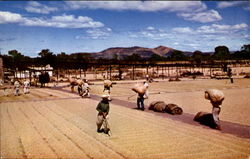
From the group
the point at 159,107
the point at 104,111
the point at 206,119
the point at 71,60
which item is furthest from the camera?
the point at 71,60

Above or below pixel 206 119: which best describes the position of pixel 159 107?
above

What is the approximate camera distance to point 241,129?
1175 centimetres

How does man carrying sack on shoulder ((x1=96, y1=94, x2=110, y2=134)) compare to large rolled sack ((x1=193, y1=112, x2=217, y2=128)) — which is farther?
large rolled sack ((x1=193, y1=112, x2=217, y2=128))

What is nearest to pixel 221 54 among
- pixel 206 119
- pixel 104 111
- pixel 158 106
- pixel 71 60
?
pixel 71 60

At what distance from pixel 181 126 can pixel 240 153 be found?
13.7 feet

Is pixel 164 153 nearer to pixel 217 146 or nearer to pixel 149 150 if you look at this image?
pixel 149 150

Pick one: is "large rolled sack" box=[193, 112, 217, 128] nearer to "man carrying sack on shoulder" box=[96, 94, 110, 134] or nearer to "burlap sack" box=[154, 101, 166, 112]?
"burlap sack" box=[154, 101, 166, 112]

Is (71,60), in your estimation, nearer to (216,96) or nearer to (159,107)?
(159,107)

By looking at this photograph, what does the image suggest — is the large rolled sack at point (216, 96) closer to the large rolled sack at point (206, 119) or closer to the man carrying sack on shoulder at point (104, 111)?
the large rolled sack at point (206, 119)

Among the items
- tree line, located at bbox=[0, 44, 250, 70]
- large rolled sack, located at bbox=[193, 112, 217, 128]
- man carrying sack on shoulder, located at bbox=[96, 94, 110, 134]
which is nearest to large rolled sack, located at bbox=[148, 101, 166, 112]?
large rolled sack, located at bbox=[193, 112, 217, 128]

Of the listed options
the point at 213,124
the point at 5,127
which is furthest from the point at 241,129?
the point at 5,127

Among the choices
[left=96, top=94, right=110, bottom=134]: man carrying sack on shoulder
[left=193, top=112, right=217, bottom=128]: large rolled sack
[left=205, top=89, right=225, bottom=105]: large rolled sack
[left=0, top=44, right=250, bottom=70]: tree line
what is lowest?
[left=193, top=112, right=217, bottom=128]: large rolled sack

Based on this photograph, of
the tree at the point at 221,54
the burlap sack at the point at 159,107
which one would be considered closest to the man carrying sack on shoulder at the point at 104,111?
the burlap sack at the point at 159,107

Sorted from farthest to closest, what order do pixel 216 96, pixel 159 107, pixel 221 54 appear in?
1. pixel 221 54
2. pixel 159 107
3. pixel 216 96
